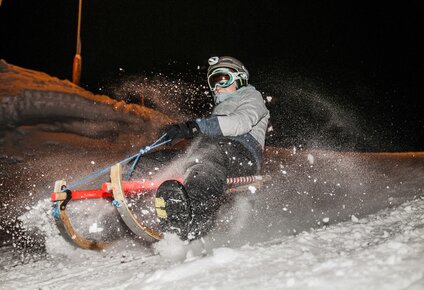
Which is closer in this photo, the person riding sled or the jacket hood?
the person riding sled

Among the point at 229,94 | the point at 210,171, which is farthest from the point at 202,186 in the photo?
the point at 229,94

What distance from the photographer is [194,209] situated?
108 inches

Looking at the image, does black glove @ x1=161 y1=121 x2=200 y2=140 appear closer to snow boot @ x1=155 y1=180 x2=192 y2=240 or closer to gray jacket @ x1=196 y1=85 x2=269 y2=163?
gray jacket @ x1=196 y1=85 x2=269 y2=163

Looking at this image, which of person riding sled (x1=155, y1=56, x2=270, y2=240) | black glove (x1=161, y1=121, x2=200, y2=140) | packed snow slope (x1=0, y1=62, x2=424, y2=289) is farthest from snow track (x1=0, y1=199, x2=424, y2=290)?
black glove (x1=161, y1=121, x2=200, y2=140)

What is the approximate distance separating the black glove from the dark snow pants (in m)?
0.20

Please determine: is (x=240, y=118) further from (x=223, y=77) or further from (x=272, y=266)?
(x=272, y=266)

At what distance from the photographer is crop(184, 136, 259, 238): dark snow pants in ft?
9.27

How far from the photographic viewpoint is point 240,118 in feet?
11.0

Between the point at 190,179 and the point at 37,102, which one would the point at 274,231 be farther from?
the point at 37,102

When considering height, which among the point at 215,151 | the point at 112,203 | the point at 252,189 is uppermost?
the point at 215,151

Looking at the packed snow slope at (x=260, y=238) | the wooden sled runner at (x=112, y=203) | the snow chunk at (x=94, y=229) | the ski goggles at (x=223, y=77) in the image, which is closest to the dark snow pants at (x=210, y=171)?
the packed snow slope at (x=260, y=238)

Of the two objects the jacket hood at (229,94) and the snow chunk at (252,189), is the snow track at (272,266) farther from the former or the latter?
the jacket hood at (229,94)

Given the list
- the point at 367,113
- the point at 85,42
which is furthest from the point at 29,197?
the point at 367,113

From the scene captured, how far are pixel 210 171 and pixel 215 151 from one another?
27 cm
